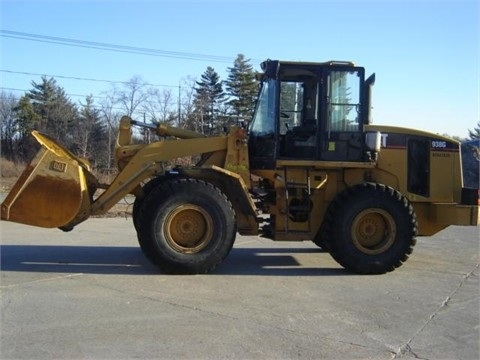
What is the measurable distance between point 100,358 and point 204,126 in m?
43.2

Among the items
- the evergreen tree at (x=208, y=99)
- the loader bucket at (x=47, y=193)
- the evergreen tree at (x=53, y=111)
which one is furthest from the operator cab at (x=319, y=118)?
the evergreen tree at (x=53, y=111)

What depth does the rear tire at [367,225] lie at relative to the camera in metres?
8.27

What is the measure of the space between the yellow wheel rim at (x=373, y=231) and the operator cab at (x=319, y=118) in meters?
0.91

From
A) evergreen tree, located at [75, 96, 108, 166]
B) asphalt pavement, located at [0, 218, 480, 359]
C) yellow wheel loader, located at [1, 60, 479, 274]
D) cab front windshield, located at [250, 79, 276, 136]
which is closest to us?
asphalt pavement, located at [0, 218, 480, 359]

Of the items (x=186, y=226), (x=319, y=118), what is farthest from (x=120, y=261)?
(x=319, y=118)

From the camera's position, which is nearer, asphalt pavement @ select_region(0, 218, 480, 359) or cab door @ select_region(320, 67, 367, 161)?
asphalt pavement @ select_region(0, 218, 480, 359)

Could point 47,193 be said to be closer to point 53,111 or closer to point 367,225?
point 367,225

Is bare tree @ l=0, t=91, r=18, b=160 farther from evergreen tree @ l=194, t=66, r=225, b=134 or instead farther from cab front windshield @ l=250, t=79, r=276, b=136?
cab front windshield @ l=250, t=79, r=276, b=136

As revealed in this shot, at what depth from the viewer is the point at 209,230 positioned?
8031 millimetres

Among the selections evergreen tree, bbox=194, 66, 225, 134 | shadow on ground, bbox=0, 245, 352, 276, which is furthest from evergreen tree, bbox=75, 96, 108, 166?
shadow on ground, bbox=0, 245, 352, 276

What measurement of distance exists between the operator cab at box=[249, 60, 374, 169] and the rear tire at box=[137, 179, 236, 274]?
117 centimetres

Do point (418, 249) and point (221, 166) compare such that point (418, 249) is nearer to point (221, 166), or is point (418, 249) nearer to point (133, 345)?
point (221, 166)

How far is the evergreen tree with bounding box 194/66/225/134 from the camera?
4691cm

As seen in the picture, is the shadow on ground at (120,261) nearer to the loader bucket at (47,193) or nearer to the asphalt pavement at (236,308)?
the asphalt pavement at (236,308)
